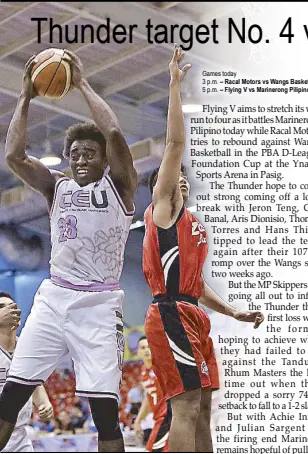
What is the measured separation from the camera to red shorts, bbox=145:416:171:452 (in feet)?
10.9

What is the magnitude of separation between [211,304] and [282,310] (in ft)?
1.01

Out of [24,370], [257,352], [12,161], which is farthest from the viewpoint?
[257,352]

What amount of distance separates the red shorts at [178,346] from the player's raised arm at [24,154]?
66 cm

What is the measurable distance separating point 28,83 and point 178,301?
1056 millimetres

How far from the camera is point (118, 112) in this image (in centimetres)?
339

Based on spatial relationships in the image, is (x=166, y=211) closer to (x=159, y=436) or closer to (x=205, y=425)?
(x=205, y=425)

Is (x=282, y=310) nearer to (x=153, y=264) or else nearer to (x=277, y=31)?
(x=153, y=264)

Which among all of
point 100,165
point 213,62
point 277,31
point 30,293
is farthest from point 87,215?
point 277,31

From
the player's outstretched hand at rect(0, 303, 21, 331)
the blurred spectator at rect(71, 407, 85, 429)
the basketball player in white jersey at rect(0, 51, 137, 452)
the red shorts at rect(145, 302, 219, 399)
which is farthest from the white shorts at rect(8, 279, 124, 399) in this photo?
the blurred spectator at rect(71, 407, 85, 429)

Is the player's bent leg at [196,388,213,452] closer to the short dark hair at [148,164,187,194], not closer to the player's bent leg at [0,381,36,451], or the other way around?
the player's bent leg at [0,381,36,451]

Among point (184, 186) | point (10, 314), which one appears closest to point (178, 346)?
point (184, 186)

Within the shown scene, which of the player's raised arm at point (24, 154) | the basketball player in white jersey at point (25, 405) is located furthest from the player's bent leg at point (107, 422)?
the player's raised arm at point (24, 154)

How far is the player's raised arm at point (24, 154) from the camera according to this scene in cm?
306

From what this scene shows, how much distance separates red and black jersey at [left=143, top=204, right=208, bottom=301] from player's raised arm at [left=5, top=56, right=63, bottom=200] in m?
0.45
